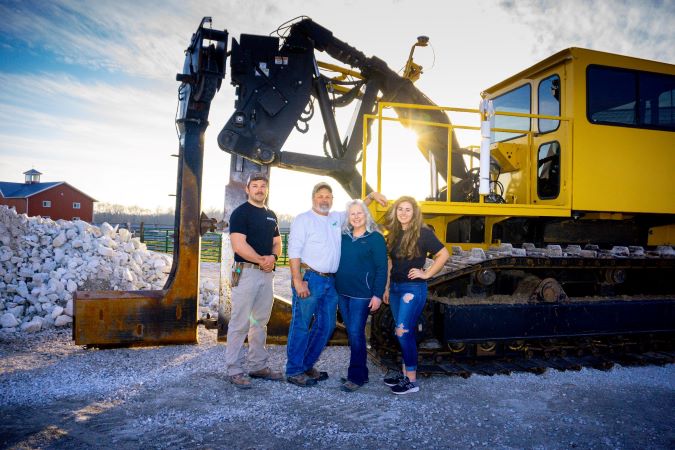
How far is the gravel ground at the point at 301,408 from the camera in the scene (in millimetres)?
2998

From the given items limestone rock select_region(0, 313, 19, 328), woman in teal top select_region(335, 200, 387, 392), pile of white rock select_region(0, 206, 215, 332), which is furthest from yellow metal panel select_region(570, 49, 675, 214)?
limestone rock select_region(0, 313, 19, 328)

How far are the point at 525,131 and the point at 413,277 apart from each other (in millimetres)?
2889

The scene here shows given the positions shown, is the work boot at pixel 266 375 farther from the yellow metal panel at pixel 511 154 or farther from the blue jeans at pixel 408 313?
the yellow metal panel at pixel 511 154

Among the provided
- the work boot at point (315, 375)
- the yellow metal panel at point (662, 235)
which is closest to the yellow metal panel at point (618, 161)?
the yellow metal panel at point (662, 235)

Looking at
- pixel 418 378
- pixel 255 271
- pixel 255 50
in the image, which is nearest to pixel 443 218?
pixel 418 378

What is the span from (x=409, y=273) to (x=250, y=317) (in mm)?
1709

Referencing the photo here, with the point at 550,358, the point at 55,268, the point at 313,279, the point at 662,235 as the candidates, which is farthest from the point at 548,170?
the point at 55,268

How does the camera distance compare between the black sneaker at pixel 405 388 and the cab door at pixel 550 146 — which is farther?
the cab door at pixel 550 146

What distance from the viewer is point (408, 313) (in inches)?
155

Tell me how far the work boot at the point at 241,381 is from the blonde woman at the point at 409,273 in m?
1.37

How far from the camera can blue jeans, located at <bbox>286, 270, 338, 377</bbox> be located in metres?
4.06

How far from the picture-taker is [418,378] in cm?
439

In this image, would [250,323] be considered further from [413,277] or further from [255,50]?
[255,50]

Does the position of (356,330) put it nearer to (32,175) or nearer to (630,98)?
(630,98)
